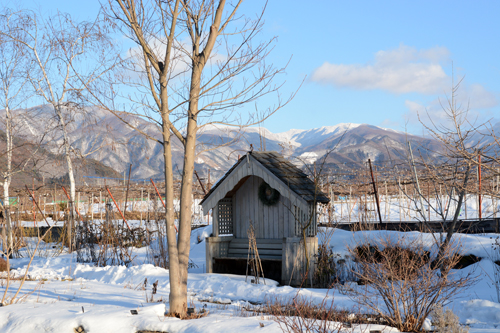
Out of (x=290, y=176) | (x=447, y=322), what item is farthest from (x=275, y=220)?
(x=447, y=322)

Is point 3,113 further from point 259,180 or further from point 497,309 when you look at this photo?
point 497,309

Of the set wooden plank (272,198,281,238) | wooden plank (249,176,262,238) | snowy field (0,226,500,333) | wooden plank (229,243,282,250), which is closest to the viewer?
snowy field (0,226,500,333)

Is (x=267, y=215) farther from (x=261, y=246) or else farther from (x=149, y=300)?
(x=149, y=300)

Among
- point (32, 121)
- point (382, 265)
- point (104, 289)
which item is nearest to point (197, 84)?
point (382, 265)

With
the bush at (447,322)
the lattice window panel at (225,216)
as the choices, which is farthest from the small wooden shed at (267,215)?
the bush at (447,322)

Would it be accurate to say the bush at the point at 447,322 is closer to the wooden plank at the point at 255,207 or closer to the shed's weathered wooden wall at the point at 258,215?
the shed's weathered wooden wall at the point at 258,215

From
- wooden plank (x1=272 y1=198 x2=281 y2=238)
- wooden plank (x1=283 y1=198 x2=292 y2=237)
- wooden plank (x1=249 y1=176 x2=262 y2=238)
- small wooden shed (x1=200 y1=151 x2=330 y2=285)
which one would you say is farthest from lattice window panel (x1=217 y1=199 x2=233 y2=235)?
wooden plank (x1=283 y1=198 x2=292 y2=237)

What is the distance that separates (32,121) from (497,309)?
16.5 meters

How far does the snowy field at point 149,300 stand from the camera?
5.23m

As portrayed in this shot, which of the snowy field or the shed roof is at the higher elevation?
the shed roof

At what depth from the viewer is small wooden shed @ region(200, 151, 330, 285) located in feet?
30.6

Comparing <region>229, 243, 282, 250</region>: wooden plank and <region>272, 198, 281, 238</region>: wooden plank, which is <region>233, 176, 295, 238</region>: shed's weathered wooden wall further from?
<region>229, 243, 282, 250</region>: wooden plank

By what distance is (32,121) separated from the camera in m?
16.7

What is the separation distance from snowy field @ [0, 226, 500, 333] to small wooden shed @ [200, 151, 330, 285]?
82 cm
